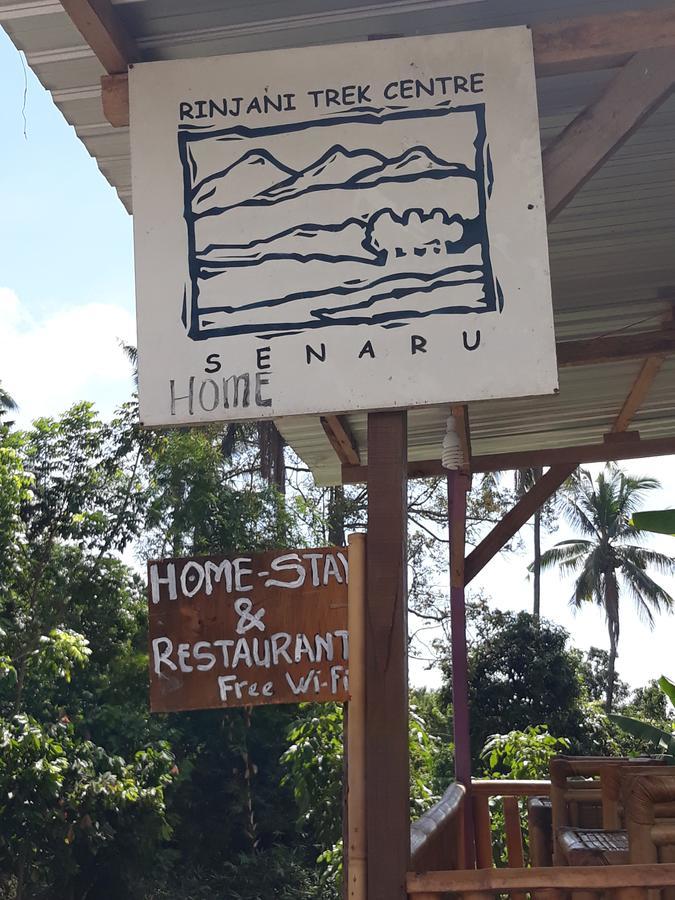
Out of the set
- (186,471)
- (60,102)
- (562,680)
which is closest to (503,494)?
(562,680)

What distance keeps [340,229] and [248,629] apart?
904mm

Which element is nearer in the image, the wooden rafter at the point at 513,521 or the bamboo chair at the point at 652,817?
the bamboo chair at the point at 652,817

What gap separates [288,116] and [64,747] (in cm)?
932

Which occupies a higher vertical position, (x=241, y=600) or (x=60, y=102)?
(x=60, y=102)

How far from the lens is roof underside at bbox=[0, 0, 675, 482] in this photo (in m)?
2.60

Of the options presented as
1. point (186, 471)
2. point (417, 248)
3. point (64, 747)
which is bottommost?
point (64, 747)

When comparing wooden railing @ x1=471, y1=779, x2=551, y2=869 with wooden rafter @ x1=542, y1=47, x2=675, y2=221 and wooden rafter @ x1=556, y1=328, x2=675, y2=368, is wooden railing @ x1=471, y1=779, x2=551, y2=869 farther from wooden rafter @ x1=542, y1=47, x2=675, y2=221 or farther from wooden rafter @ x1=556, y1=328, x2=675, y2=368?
wooden rafter @ x1=542, y1=47, x2=675, y2=221

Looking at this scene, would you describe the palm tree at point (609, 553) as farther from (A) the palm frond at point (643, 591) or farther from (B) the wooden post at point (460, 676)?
(B) the wooden post at point (460, 676)

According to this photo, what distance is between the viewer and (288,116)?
8.21 feet

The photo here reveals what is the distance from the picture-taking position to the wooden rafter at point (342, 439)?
16.8ft

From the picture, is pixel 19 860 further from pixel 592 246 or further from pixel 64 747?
pixel 592 246

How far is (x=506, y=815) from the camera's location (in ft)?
14.8

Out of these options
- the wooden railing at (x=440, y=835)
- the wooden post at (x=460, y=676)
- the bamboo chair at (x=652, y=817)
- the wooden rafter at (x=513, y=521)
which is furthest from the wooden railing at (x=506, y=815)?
the bamboo chair at (x=652, y=817)

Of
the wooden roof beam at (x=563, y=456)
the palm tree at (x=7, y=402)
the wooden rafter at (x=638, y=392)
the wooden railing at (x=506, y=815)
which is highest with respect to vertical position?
the palm tree at (x=7, y=402)
